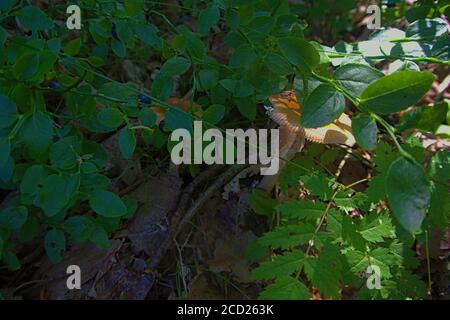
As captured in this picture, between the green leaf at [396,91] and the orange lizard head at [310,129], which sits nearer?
the green leaf at [396,91]

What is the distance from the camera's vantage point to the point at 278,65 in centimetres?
131

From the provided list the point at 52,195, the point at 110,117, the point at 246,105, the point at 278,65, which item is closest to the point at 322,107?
the point at 278,65

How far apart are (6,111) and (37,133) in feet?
0.27

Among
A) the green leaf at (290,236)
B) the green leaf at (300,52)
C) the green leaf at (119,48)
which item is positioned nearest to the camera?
the green leaf at (300,52)

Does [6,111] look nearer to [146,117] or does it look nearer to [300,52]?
[146,117]

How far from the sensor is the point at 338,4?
225 centimetres

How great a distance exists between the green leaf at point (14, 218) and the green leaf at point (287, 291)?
65 centimetres

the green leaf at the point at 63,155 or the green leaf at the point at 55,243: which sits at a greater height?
the green leaf at the point at 63,155

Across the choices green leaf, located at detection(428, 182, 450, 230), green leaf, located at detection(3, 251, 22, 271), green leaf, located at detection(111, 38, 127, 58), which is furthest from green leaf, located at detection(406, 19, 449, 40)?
green leaf, located at detection(3, 251, 22, 271)

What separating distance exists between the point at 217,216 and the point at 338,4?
1.01m

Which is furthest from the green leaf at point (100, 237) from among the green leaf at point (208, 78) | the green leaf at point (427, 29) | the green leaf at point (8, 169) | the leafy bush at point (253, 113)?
the green leaf at point (427, 29)

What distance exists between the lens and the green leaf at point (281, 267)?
4.02 feet

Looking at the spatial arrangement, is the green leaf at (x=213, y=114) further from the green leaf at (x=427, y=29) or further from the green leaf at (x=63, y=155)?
the green leaf at (x=427, y=29)
